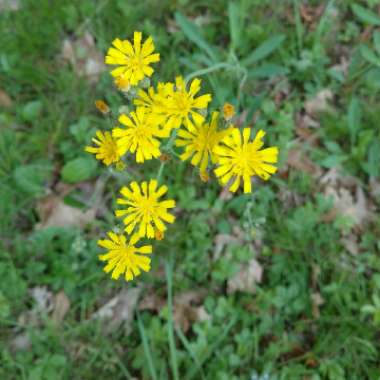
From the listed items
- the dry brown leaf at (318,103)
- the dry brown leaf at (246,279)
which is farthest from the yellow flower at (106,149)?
the dry brown leaf at (318,103)

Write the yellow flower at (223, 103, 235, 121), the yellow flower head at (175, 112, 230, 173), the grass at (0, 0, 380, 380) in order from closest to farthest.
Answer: the yellow flower at (223, 103, 235, 121) < the yellow flower head at (175, 112, 230, 173) < the grass at (0, 0, 380, 380)

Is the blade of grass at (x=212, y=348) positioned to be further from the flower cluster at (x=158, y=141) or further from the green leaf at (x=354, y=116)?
the green leaf at (x=354, y=116)

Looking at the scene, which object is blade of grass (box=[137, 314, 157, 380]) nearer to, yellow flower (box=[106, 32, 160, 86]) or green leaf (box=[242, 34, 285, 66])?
yellow flower (box=[106, 32, 160, 86])

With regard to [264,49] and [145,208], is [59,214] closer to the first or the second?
[145,208]

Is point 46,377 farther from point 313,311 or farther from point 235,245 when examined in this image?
point 313,311

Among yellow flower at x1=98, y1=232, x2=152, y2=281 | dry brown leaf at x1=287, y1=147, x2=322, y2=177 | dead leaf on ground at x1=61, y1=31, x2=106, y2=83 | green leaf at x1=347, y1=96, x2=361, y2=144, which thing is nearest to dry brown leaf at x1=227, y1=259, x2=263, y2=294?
dry brown leaf at x1=287, y1=147, x2=322, y2=177

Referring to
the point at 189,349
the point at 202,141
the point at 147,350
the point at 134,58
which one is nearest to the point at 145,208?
the point at 202,141

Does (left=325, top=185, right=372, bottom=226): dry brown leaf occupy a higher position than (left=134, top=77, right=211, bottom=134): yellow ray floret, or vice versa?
(left=325, top=185, right=372, bottom=226): dry brown leaf
